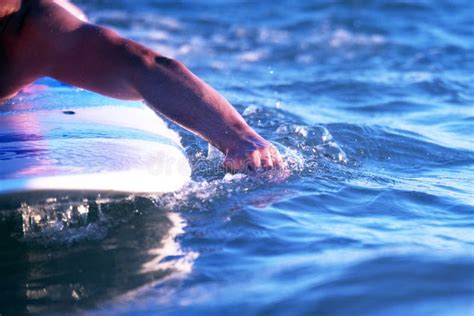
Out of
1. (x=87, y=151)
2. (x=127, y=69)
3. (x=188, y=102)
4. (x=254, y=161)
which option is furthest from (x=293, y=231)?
(x=127, y=69)

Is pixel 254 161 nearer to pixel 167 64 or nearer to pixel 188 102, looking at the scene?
pixel 188 102

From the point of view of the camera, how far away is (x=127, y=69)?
3035 mm

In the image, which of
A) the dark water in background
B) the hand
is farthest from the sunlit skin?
the dark water in background

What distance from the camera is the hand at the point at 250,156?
2.96 m

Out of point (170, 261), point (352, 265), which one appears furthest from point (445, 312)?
point (170, 261)

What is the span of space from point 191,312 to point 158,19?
6.98 m

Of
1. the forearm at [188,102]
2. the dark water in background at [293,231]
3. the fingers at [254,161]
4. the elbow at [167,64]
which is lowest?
the dark water in background at [293,231]

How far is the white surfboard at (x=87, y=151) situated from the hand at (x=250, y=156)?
169mm

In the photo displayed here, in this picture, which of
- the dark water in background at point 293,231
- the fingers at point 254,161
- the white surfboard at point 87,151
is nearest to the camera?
the dark water in background at point 293,231

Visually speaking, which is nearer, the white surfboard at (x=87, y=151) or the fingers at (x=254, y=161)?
the white surfboard at (x=87, y=151)

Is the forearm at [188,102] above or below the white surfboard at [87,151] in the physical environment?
above

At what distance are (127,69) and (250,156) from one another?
55 cm

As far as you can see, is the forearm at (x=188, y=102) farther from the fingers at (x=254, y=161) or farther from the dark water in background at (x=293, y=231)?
the dark water in background at (x=293, y=231)

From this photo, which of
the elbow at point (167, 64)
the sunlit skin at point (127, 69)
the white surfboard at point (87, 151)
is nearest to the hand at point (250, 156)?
the sunlit skin at point (127, 69)
